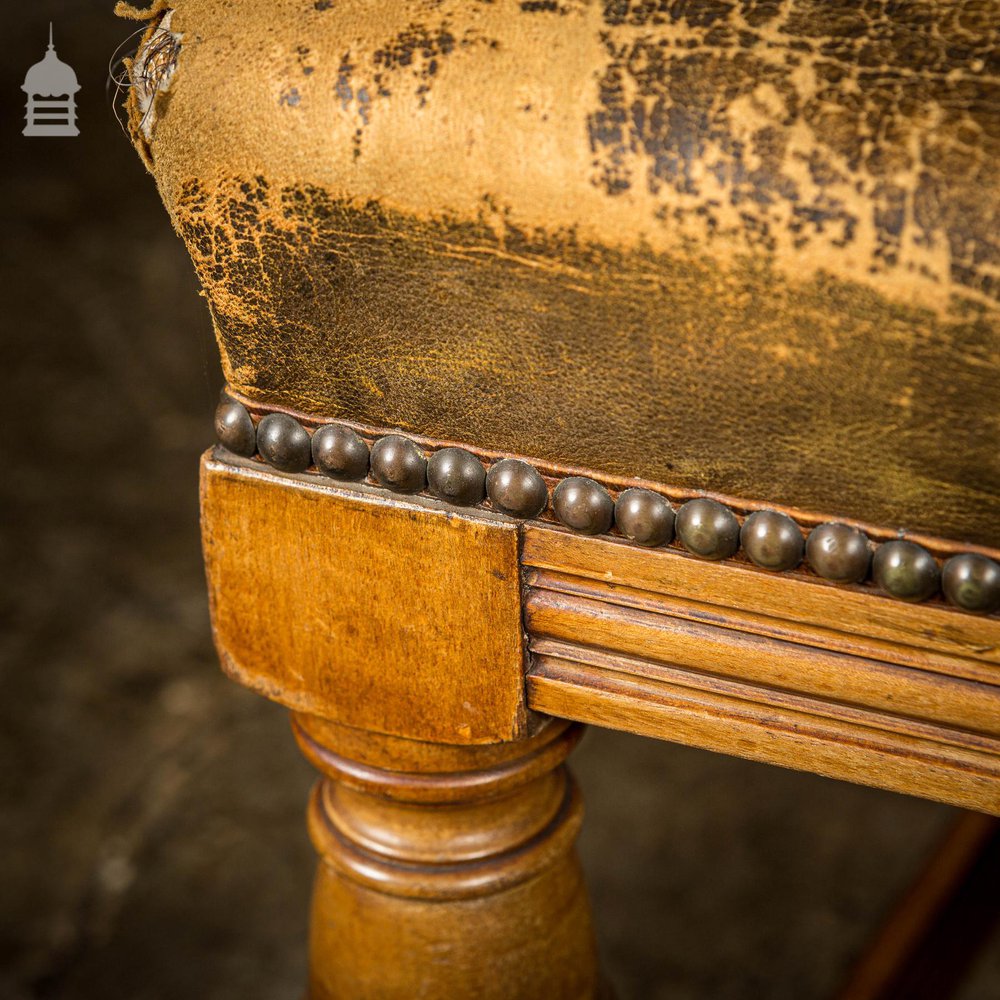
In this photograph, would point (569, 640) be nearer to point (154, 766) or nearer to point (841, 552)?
point (841, 552)

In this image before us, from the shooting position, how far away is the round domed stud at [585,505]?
0.34 m

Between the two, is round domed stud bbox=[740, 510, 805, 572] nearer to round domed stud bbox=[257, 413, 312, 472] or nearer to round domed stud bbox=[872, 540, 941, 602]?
round domed stud bbox=[872, 540, 941, 602]

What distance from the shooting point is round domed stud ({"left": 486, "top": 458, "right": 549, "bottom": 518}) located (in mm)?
344

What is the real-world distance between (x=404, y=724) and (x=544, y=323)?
15 centimetres

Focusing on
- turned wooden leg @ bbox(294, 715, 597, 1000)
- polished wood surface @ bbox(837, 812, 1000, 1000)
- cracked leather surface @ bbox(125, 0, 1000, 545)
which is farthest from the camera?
polished wood surface @ bbox(837, 812, 1000, 1000)

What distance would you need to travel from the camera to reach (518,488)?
344 millimetres

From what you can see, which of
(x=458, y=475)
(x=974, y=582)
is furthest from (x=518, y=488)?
(x=974, y=582)

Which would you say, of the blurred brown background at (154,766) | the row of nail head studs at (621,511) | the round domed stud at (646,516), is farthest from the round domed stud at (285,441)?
the blurred brown background at (154,766)

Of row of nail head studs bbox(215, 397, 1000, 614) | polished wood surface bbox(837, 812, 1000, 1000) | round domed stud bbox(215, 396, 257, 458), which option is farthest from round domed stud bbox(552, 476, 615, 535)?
polished wood surface bbox(837, 812, 1000, 1000)

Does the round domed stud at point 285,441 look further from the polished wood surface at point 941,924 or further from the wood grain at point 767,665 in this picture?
the polished wood surface at point 941,924

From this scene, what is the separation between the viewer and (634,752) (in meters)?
0.96

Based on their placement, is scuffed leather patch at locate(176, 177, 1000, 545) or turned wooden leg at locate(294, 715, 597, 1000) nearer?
scuffed leather patch at locate(176, 177, 1000, 545)

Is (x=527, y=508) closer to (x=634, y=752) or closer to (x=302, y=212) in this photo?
(x=302, y=212)

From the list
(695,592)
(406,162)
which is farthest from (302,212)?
(695,592)
